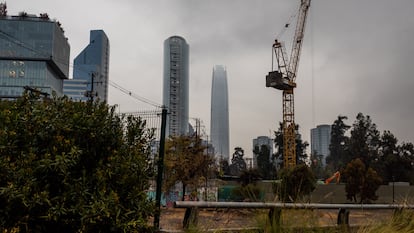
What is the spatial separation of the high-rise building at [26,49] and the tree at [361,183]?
197 feet

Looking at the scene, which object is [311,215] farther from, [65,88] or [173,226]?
[65,88]

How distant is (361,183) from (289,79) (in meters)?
28.7

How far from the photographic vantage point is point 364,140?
49969mm

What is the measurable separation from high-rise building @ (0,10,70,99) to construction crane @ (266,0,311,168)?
42.1 meters

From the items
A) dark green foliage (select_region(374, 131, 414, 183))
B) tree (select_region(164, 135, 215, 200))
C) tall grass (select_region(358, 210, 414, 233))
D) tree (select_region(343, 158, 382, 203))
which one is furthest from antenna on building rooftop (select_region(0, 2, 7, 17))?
tall grass (select_region(358, 210, 414, 233))

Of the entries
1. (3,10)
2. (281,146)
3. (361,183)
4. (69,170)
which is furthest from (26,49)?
(69,170)

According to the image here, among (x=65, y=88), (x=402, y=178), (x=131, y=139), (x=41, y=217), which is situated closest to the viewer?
(x=41, y=217)

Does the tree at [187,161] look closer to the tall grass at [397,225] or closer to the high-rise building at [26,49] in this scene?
the tall grass at [397,225]

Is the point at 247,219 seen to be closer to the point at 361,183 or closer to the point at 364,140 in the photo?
the point at 361,183

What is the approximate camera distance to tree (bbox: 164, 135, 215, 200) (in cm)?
2096

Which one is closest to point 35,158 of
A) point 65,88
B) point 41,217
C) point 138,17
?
point 41,217

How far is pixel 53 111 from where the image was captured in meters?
3.83

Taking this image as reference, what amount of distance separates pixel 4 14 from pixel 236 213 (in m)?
83.5

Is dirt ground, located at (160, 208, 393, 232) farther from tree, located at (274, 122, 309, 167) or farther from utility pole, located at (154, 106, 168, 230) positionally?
tree, located at (274, 122, 309, 167)
